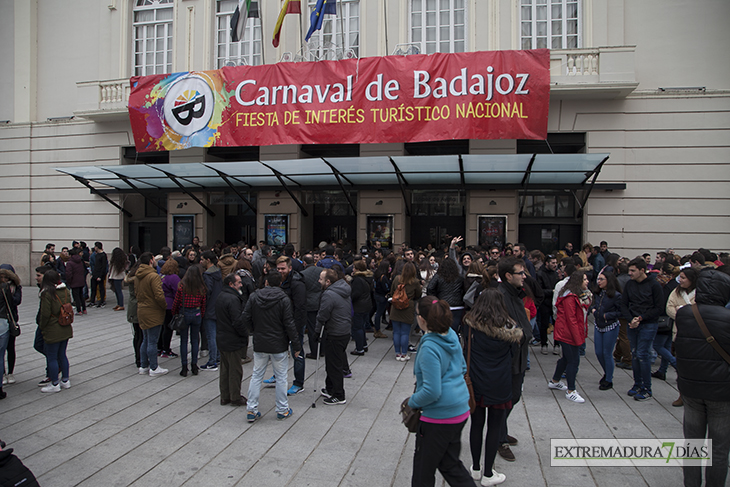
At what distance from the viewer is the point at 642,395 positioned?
6559mm

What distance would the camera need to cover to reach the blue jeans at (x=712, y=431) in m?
3.89

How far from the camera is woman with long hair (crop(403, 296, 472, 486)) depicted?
3.43 metres

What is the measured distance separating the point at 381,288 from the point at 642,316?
5.06 meters

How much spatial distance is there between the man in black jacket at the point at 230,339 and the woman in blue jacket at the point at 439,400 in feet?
10.6

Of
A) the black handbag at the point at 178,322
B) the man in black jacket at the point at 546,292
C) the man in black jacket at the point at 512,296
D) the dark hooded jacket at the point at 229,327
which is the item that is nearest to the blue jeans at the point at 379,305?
the man in black jacket at the point at 546,292

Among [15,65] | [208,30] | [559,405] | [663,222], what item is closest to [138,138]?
[208,30]

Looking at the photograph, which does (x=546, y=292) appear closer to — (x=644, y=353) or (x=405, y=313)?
(x=644, y=353)

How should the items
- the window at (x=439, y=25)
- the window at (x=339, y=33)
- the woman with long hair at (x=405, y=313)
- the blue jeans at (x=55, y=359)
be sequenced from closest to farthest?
the blue jeans at (x=55, y=359)
the woman with long hair at (x=405, y=313)
the window at (x=439, y=25)
the window at (x=339, y=33)

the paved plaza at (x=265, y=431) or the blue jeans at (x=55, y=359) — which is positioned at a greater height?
the blue jeans at (x=55, y=359)

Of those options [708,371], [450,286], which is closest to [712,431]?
[708,371]

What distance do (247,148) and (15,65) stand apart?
443 inches

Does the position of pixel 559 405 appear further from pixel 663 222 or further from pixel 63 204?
pixel 63 204

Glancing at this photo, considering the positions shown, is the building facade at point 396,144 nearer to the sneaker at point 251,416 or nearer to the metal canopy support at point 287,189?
the metal canopy support at point 287,189

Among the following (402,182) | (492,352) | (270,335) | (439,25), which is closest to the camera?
(492,352)
